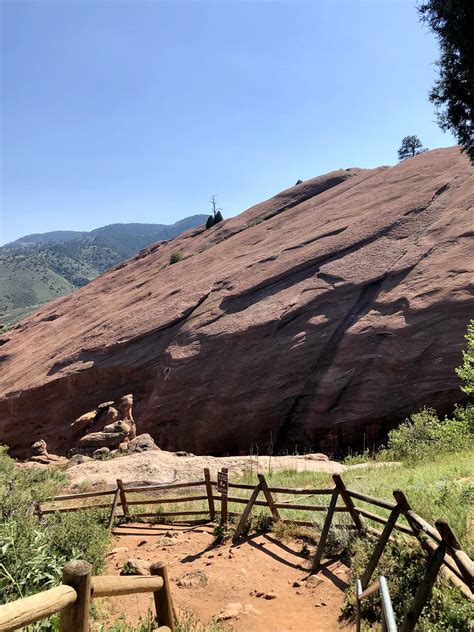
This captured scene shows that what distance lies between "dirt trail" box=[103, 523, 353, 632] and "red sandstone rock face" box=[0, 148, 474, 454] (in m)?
9.08

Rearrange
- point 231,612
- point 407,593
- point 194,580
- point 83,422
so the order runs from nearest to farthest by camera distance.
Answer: point 407,593 < point 231,612 < point 194,580 < point 83,422

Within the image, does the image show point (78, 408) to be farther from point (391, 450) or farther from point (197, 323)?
point (391, 450)

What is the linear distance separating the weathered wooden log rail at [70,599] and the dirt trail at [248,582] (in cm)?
317

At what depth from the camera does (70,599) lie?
259cm

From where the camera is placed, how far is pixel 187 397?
2056 centimetres

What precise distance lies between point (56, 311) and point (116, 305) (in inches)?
392

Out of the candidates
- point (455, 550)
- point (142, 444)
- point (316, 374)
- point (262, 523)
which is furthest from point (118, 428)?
point (455, 550)

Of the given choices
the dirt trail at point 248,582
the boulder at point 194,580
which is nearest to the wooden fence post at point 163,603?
the dirt trail at point 248,582

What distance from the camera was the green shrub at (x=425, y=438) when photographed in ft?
42.0

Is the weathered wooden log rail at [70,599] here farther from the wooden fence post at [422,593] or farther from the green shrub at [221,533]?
the green shrub at [221,533]

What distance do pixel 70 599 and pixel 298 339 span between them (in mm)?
17116

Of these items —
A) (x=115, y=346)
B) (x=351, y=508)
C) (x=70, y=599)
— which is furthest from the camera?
(x=115, y=346)

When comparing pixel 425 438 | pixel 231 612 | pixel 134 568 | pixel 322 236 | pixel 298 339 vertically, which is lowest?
pixel 425 438

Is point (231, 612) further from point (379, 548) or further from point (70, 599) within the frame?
point (70, 599)
